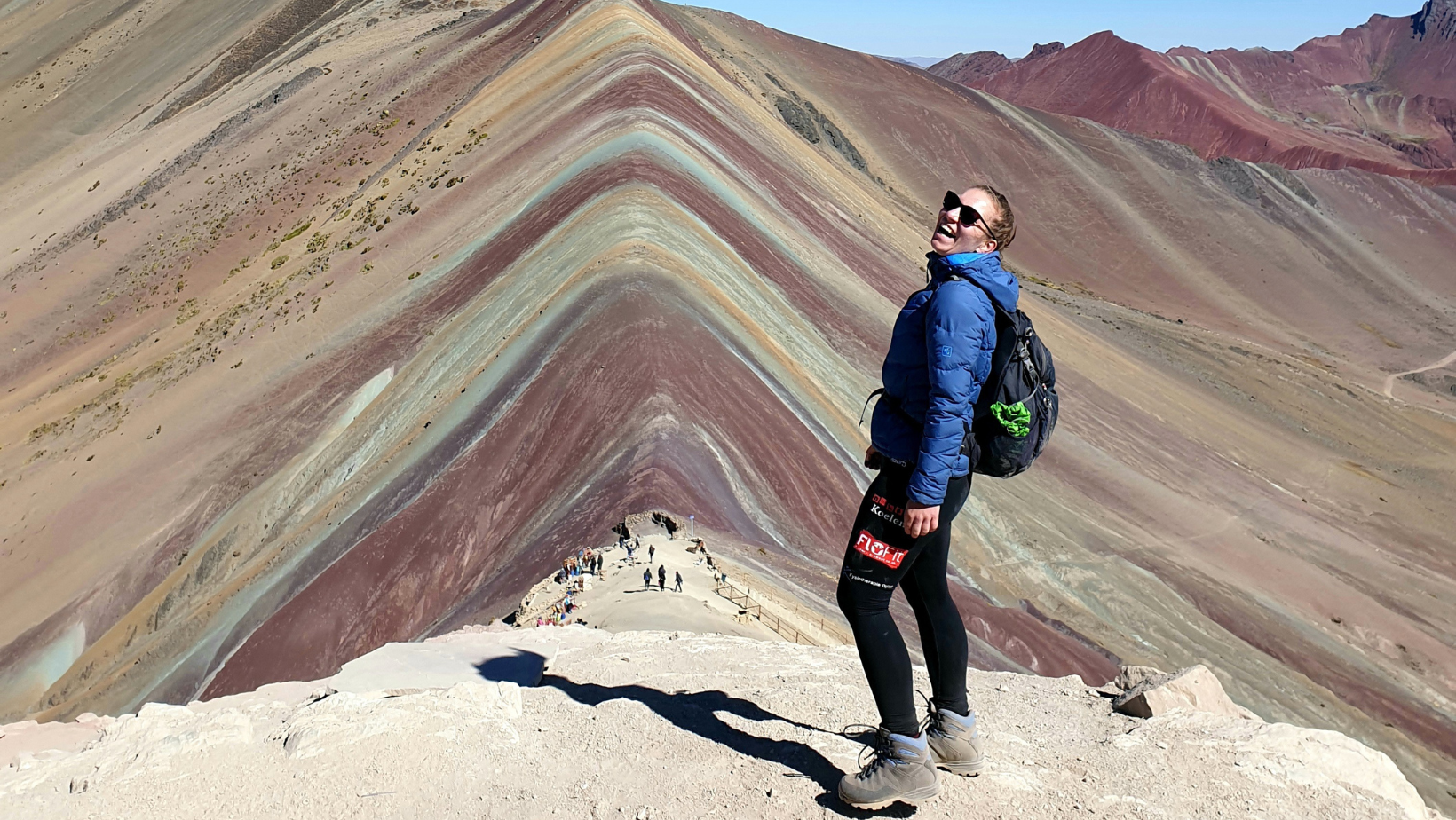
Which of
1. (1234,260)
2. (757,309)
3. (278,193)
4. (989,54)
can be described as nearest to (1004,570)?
(757,309)

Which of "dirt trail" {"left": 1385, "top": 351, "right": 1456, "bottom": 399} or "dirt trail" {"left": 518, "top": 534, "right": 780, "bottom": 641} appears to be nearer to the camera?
"dirt trail" {"left": 518, "top": 534, "right": 780, "bottom": 641}

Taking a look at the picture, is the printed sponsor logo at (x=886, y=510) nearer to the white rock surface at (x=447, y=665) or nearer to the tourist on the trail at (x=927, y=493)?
the tourist on the trail at (x=927, y=493)

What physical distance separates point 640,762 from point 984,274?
8.67 ft

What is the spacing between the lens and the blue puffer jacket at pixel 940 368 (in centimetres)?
413

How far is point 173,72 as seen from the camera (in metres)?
68.4

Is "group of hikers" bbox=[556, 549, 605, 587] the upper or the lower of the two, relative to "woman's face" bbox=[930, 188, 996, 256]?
lower

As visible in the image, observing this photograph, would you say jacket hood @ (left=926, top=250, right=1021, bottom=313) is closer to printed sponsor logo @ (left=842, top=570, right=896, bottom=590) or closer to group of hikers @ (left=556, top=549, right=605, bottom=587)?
printed sponsor logo @ (left=842, top=570, right=896, bottom=590)

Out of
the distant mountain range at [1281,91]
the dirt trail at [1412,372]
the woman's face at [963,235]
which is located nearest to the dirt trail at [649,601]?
the woman's face at [963,235]

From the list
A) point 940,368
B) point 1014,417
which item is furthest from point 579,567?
point 940,368

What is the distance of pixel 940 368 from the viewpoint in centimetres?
414

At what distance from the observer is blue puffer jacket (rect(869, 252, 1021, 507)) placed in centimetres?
413

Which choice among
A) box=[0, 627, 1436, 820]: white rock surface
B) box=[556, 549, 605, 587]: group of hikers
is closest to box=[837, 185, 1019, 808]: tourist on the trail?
box=[0, 627, 1436, 820]: white rock surface

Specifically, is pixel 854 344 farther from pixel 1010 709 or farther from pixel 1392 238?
pixel 1392 238

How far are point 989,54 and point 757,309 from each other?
424 feet
